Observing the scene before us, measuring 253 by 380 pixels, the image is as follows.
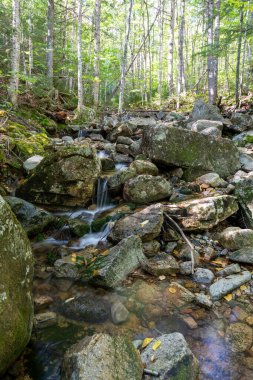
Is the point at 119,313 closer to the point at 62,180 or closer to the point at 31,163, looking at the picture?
the point at 62,180

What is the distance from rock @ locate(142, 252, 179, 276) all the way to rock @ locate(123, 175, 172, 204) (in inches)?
68.3

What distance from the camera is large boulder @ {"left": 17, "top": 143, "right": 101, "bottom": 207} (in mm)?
5824

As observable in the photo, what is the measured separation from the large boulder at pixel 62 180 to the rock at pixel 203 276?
2.90m

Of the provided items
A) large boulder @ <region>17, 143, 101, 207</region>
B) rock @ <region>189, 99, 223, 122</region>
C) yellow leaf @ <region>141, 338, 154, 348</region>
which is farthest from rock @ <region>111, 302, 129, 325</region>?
rock @ <region>189, 99, 223, 122</region>

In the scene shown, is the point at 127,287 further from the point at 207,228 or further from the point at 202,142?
the point at 202,142

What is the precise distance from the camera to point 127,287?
3805 mm

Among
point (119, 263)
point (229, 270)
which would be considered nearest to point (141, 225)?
point (119, 263)

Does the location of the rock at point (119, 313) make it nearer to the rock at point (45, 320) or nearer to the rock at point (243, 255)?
the rock at point (45, 320)

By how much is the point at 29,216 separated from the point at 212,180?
4127 millimetres

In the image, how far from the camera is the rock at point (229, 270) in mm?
4012

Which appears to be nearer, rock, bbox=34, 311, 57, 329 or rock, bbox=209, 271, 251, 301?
rock, bbox=34, 311, 57, 329

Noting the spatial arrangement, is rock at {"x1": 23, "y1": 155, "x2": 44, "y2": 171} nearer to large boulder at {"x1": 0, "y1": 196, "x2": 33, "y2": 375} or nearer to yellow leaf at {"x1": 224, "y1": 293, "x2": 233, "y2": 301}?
large boulder at {"x1": 0, "y1": 196, "x2": 33, "y2": 375}

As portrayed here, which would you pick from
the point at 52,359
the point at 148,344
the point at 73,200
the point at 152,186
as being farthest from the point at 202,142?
the point at 52,359

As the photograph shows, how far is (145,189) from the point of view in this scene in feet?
19.0
